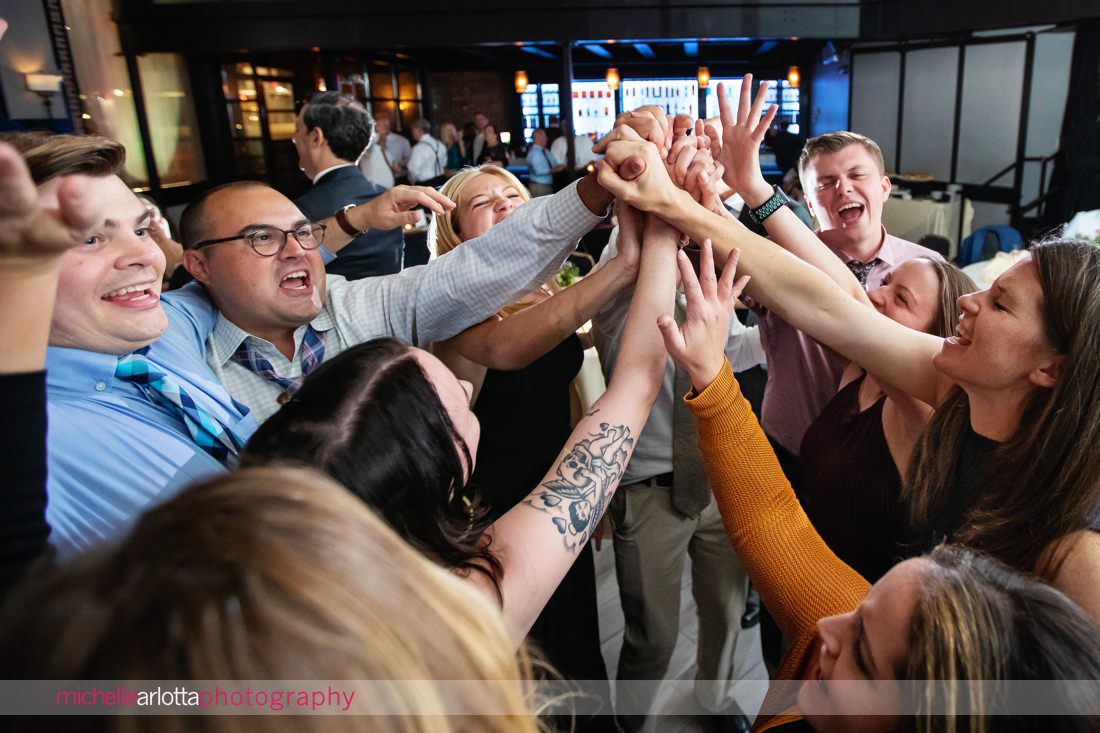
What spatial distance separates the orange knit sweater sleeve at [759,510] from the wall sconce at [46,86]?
657cm

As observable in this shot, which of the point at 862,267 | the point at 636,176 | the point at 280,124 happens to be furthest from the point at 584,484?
the point at 280,124

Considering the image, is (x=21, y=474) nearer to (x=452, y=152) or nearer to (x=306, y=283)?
(x=306, y=283)

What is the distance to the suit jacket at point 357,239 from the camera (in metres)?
2.85

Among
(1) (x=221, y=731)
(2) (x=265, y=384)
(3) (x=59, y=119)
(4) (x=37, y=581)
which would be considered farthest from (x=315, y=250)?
(3) (x=59, y=119)

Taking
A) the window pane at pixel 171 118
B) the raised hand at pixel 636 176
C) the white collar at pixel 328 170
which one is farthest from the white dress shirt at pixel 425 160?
the raised hand at pixel 636 176

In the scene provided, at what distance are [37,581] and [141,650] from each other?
14 centimetres

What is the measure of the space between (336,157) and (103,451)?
2.45 m

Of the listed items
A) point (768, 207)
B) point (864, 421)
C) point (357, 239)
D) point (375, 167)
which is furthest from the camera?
point (375, 167)

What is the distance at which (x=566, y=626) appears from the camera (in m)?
2.03

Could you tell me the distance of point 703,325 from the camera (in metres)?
1.19

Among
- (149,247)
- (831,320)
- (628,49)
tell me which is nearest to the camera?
(149,247)

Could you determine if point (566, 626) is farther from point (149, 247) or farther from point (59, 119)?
point (59, 119)

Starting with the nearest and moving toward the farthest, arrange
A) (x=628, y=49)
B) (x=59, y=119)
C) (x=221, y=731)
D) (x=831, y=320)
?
(x=221, y=731), (x=831, y=320), (x=59, y=119), (x=628, y=49)

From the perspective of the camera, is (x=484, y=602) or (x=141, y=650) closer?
(x=141, y=650)
